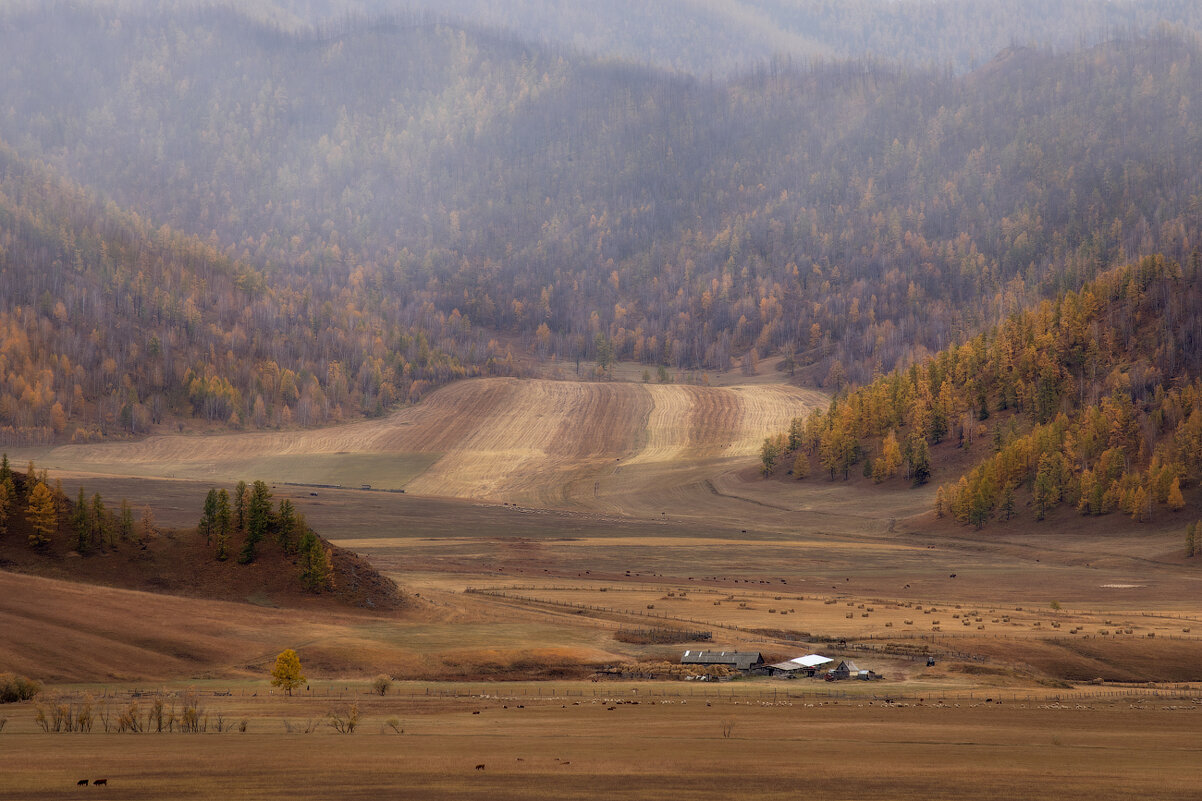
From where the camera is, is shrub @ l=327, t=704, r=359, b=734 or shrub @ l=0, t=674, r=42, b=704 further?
shrub @ l=0, t=674, r=42, b=704

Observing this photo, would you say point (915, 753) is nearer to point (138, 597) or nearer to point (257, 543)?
point (138, 597)

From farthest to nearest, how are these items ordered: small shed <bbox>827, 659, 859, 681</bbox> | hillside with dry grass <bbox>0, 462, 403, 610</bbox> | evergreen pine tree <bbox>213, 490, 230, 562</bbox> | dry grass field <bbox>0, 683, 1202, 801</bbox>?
evergreen pine tree <bbox>213, 490, 230, 562</bbox> → hillside with dry grass <bbox>0, 462, 403, 610</bbox> → small shed <bbox>827, 659, 859, 681</bbox> → dry grass field <bbox>0, 683, 1202, 801</bbox>

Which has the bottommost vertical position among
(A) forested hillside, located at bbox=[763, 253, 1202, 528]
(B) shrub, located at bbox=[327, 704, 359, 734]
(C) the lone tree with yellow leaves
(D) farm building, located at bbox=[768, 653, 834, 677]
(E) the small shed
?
(D) farm building, located at bbox=[768, 653, 834, 677]

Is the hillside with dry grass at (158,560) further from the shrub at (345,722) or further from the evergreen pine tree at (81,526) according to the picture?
the shrub at (345,722)

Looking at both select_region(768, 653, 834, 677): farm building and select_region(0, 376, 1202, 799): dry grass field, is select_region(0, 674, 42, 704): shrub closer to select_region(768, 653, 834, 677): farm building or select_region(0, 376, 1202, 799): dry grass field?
select_region(0, 376, 1202, 799): dry grass field

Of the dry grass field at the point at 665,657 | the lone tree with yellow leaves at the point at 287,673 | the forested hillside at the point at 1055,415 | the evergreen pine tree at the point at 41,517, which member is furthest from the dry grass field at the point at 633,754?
the forested hillside at the point at 1055,415

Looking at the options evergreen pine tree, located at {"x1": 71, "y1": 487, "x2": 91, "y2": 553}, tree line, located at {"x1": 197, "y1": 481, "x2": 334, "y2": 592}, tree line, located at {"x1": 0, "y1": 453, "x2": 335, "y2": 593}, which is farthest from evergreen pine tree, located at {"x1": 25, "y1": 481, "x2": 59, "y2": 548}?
tree line, located at {"x1": 197, "y1": 481, "x2": 334, "y2": 592}
